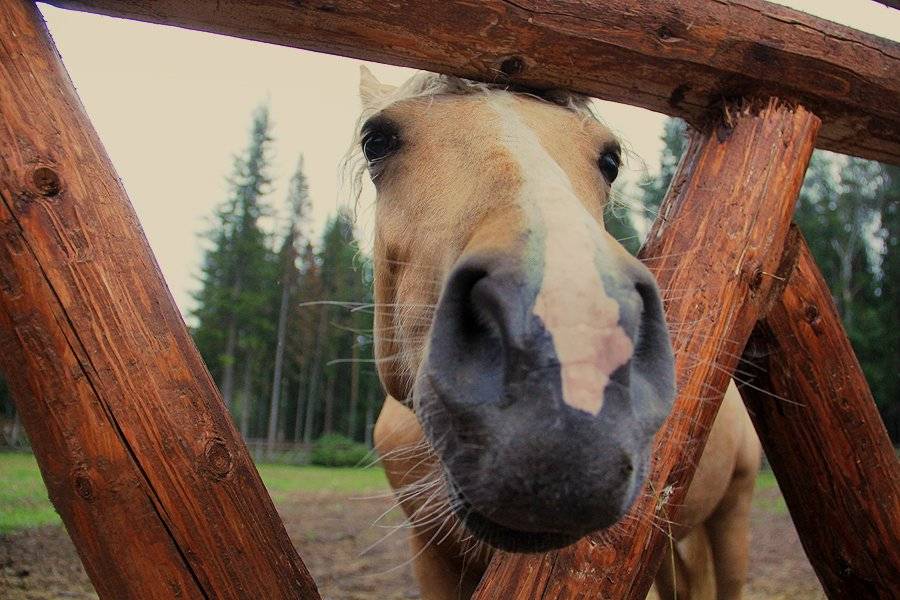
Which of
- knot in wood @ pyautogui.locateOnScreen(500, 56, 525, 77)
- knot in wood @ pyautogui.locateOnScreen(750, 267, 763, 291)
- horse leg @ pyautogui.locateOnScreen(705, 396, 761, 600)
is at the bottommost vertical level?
horse leg @ pyautogui.locateOnScreen(705, 396, 761, 600)

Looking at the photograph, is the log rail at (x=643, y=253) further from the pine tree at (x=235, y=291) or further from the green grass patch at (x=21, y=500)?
the pine tree at (x=235, y=291)

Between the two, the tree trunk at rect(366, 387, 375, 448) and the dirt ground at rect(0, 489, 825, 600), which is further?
the tree trunk at rect(366, 387, 375, 448)

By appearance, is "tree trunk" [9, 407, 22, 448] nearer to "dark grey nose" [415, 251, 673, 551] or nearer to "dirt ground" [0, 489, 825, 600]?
"dirt ground" [0, 489, 825, 600]

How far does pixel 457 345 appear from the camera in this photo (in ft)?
3.65

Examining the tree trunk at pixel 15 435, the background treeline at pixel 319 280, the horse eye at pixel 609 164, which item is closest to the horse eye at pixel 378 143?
the horse eye at pixel 609 164

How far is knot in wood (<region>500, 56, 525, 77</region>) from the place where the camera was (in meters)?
1.86

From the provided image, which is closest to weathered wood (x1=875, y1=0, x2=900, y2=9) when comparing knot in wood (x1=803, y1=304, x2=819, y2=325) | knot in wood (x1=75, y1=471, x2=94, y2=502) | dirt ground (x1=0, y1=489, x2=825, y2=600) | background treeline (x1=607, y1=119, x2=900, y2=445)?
knot in wood (x1=803, y1=304, x2=819, y2=325)

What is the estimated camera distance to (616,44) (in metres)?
1.87

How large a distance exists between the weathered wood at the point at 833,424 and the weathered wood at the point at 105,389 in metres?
1.86

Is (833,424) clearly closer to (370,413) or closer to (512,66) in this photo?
(512,66)

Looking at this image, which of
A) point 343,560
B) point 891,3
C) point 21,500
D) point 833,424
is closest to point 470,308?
point 833,424

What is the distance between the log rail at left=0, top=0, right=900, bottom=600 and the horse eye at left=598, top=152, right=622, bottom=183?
0.20 metres

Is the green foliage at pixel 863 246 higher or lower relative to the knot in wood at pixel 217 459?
higher

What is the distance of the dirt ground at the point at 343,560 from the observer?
4.38 meters
